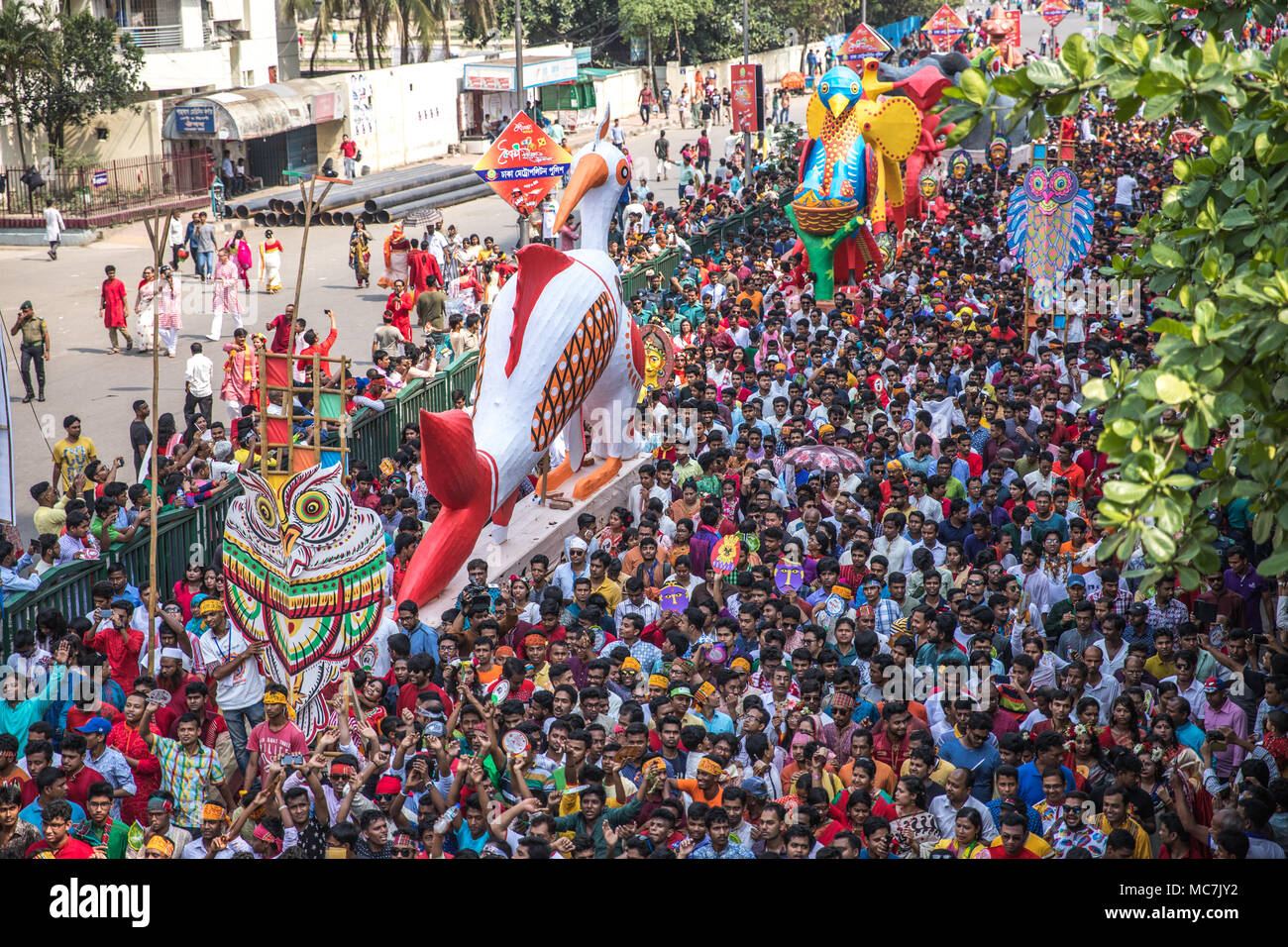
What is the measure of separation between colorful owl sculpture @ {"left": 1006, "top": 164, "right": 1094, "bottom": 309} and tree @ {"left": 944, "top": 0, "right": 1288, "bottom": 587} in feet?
33.1

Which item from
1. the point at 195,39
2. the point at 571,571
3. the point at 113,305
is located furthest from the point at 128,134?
the point at 571,571

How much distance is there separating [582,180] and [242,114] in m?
19.6

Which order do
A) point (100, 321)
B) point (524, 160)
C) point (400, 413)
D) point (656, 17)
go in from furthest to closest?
point (656, 17) < point (100, 321) < point (524, 160) < point (400, 413)

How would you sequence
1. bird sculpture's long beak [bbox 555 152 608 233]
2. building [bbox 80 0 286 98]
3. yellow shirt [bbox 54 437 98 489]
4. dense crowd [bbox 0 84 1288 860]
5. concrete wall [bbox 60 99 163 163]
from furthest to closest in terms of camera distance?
building [bbox 80 0 286 98], concrete wall [bbox 60 99 163 163], bird sculpture's long beak [bbox 555 152 608 233], yellow shirt [bbox 54 437 98 489], dense crowd [bbox 0 84 1288 860]

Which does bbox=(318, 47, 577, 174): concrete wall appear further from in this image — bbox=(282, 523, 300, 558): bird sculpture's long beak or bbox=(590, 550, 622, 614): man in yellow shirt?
bbox=(282, 523, 300, 558): bird sculpture's long beak

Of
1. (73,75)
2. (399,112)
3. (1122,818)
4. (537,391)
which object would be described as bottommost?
(1122,818)

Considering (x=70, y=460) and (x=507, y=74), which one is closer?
(x=70, y=460)

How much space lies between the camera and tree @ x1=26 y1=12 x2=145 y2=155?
27219mm

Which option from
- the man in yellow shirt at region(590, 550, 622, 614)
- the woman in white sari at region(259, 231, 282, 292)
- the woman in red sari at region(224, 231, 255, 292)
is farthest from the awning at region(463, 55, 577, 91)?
the man in yellow shirt at region(590, 550, 622, 614)

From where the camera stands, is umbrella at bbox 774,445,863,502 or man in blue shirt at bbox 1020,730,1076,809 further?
umbrella at bbox 774,445,863,502

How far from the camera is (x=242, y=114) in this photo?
29.8m

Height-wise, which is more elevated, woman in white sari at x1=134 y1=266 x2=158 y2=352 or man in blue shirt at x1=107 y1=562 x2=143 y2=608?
woman in white sari at x1=134 y1=266 x2=158 y2=352

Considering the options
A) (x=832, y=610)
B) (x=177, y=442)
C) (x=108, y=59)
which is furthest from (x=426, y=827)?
(x=108, y=59)

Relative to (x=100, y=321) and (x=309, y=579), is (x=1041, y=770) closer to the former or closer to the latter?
(x=309, y=579)
